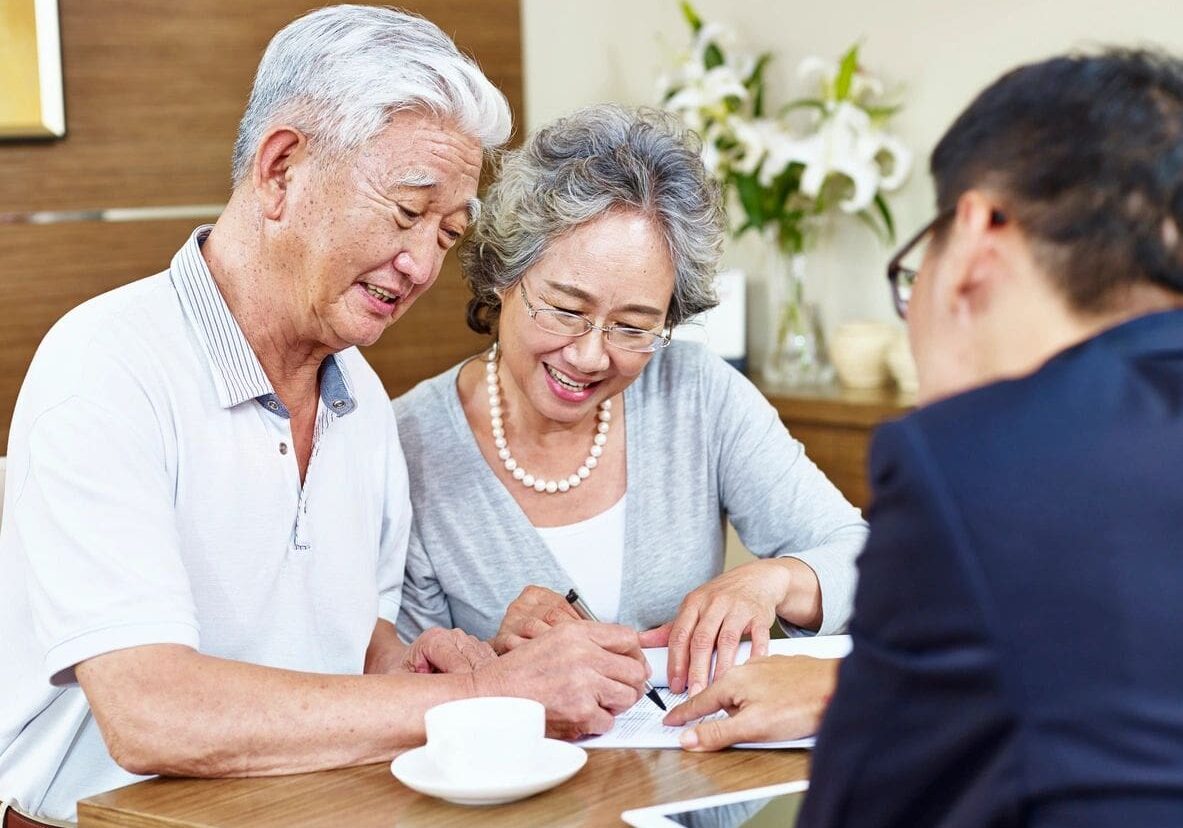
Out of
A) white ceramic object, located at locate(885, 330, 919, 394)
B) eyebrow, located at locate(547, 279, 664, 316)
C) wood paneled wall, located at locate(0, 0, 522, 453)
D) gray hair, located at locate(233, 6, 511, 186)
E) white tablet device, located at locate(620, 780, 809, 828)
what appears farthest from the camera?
white ceramic object, located at locate(885, 330, 919, 394)

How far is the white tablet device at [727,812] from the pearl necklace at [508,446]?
907 mm

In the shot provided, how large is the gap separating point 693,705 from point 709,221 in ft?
2.76

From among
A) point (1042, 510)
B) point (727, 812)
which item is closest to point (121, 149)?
point (727, 812)

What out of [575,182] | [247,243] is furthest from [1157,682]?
[575,182]

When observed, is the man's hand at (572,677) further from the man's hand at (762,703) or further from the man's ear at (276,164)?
the man's ear at (276,164)

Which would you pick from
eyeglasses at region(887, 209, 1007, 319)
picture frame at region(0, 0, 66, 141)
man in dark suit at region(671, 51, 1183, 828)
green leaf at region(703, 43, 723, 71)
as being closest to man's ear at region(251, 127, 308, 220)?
eyeglasses at region(887, 209, 1007, 319)

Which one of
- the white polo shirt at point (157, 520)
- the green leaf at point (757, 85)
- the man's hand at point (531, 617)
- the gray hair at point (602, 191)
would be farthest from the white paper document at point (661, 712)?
the green leaf at point (757, 85)

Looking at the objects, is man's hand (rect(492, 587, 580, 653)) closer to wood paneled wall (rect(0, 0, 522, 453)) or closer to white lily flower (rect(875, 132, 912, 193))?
wood paneled wall (rect(0, 0, 522, 453))

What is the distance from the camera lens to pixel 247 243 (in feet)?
5.57

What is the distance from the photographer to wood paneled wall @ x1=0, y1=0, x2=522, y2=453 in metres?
3.34

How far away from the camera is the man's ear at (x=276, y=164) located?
165 centimetres

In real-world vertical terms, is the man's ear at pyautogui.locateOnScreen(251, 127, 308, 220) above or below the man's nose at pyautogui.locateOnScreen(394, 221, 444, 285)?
above

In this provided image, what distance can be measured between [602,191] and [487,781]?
3.28ft

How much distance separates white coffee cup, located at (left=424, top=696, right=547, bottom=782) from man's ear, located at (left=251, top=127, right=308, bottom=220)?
2.17 ft
